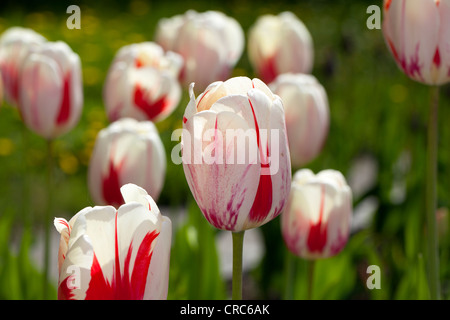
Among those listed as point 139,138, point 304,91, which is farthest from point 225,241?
point 139,138

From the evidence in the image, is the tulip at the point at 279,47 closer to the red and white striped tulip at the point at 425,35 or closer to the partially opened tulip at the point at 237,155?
the red and white striped tulip at the point at 425,35

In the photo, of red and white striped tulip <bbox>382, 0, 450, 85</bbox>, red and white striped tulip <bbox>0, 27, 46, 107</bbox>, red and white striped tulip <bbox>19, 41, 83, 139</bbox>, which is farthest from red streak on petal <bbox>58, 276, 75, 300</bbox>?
red and white striped tulip <bbox>0, 27, 46, 107</bbox>

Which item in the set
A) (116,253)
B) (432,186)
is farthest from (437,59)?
(116,253)

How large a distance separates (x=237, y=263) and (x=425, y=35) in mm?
529

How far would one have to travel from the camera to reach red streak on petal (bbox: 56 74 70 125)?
1.49 m

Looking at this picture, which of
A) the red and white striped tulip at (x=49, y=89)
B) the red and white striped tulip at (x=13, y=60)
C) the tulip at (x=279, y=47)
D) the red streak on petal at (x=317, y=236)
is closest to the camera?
the red streak on petal at (x=317, y=236)

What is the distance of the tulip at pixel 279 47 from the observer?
1.78 m

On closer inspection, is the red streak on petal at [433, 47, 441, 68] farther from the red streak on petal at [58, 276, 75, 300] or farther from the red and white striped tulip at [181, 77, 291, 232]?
the red streak on petal at [58, 276, 75, 300]

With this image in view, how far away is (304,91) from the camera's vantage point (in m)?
1.51

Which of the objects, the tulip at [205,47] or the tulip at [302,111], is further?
the tulip at [205,47]

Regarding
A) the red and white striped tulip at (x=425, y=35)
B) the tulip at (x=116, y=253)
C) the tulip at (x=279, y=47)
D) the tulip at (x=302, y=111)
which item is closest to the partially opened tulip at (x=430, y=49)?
the red and white striped tulip at (x=425, y=35)

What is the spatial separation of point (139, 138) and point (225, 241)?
1430mm

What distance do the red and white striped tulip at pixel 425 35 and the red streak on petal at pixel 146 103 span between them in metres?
0.60

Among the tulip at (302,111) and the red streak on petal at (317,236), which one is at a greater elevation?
the tulip at (302,111)
